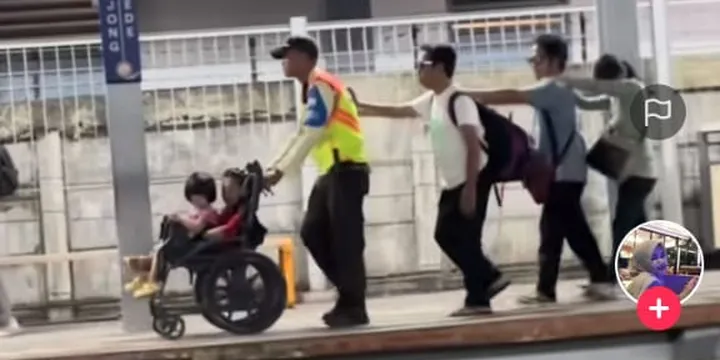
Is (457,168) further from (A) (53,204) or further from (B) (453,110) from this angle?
(A) (53,204)

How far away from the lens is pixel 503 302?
106 inches

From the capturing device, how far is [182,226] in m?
2.65

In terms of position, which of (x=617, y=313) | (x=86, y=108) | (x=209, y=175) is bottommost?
(x=617, y=313)

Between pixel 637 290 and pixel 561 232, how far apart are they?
0.81ft

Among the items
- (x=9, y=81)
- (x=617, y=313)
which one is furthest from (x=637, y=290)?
(x=9, y=81)

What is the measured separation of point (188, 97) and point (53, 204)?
1.23ft

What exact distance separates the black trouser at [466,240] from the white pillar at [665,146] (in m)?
0.39

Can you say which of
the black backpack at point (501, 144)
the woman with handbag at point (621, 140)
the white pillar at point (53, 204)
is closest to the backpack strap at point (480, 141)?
the black backpack at point (501, 144)

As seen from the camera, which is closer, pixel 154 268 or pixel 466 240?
pixel 154 268

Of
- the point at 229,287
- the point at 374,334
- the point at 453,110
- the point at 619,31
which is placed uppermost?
the point at 619,31

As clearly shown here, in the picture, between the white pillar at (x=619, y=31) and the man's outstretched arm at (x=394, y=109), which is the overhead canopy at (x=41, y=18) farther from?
the white pillar at (x=619, y=31)

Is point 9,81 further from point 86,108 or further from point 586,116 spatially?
point 586,116

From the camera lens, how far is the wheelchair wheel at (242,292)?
8.65 feet

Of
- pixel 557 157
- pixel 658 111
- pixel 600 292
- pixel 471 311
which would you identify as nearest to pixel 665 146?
pixel 658 111
